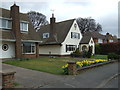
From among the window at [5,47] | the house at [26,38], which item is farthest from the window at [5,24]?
the window at [5,47]

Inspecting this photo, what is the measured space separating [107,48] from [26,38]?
71.9 feet

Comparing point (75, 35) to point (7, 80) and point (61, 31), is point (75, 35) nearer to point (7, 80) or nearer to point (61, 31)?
point (61, 31)

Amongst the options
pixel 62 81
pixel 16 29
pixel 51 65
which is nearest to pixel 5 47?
pixel 16 29

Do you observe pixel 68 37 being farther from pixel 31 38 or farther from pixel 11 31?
pixel 11 31

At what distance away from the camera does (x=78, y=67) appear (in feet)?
32.7

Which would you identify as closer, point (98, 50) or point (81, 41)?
point (81, 41)

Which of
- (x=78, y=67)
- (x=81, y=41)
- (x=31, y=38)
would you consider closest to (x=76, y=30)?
(x=81, y=41)

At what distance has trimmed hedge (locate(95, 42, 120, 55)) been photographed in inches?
1186

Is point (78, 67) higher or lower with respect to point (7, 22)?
lower

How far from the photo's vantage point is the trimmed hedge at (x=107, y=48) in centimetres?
3011

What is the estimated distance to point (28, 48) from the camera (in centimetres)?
2041

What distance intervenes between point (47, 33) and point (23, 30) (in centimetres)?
956

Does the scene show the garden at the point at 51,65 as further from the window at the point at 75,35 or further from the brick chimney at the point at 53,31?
the window at the point at 75,35

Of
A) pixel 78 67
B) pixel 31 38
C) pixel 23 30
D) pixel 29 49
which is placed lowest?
pixel 78 67
